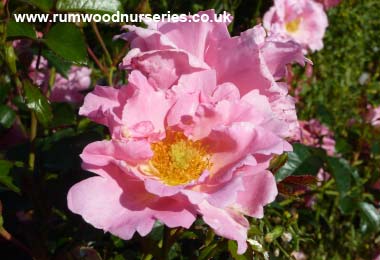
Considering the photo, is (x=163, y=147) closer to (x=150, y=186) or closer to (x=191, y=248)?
(x=150, y=186)

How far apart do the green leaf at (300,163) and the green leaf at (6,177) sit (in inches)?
19.8

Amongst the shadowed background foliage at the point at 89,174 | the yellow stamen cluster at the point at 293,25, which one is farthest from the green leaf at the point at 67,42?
the yellow stamen cluster at the point at 293,25

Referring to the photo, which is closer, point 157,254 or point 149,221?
point 149,221

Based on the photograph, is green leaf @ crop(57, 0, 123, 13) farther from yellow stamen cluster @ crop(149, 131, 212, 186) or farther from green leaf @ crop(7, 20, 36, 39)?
yellow stamen cluster @ crop(149, 131, 212, 186)

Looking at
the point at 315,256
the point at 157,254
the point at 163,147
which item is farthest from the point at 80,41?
the point at 315,256

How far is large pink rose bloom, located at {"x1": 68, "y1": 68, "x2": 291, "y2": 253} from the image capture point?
0.65 meters

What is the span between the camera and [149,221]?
64cm

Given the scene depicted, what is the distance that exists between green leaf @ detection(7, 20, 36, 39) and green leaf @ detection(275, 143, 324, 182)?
540mm

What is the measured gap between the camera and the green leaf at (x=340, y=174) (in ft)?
4.28

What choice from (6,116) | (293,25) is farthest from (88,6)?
(293,25)

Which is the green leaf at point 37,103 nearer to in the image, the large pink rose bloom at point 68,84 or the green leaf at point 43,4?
the green leaf at point 43,4

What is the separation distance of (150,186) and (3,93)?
2.57ft

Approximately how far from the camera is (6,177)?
0.89 m

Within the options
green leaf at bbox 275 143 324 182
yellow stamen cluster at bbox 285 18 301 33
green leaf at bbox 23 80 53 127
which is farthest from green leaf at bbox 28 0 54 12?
yellow stamen cluster at bbox 285 18 301 33
